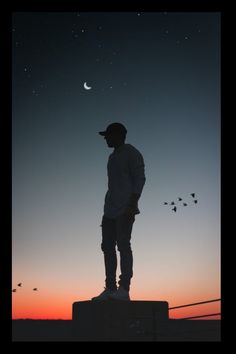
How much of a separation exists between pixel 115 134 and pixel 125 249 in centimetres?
185

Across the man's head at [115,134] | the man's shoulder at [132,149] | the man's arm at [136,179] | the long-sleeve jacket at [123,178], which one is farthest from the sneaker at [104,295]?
the man's head at [115,134]

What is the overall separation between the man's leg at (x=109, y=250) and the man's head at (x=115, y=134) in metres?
1.23

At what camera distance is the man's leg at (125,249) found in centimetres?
1059

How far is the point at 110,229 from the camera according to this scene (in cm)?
1086

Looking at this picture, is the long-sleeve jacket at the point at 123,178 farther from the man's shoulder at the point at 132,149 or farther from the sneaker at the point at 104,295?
the sneaker at the point at 104,295

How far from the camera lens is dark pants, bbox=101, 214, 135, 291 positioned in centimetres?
1061

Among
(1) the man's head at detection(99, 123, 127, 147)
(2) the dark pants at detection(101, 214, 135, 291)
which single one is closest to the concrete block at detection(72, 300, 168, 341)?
(2) the dark pants at detection(101, 214, 135, 291)

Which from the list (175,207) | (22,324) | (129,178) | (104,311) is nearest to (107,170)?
(129,178)

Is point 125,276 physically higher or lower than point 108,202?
lower

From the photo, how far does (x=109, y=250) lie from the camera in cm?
1080

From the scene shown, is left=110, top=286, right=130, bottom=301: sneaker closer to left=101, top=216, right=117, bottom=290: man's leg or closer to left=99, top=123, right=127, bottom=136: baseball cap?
left=101, top=216, right=117, bottom=290: man's leg

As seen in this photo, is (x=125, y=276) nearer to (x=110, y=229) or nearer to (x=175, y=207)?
(x=110, y=229)

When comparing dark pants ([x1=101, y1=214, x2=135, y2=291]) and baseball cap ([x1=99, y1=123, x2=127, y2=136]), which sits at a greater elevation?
baseball cap ([x1=99, y1=123, x2=127, y2=136])

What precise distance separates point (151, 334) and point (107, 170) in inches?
106
